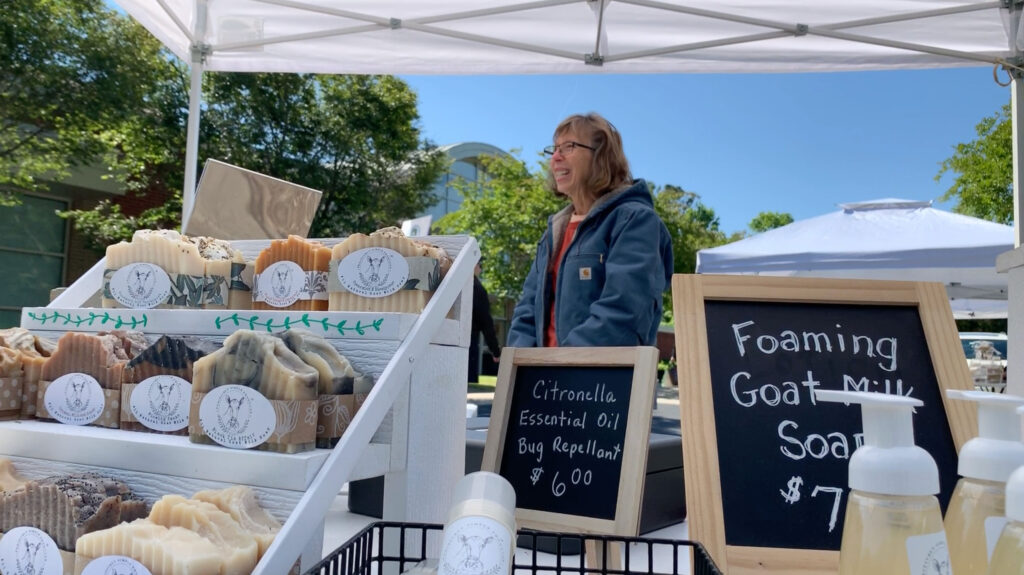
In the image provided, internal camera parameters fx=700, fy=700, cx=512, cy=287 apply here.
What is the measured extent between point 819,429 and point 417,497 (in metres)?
0.71

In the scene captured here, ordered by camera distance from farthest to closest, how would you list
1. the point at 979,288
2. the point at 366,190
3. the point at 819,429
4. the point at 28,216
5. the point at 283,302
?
the point at 366,190 < the point at 28,216 < the point at 979,288 < the point at 283,302 < the point at 819,429

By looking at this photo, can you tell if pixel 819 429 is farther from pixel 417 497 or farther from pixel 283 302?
pixel 283 302

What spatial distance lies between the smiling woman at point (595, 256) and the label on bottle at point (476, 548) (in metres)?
0.92

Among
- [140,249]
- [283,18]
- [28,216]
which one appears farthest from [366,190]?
[140,249]

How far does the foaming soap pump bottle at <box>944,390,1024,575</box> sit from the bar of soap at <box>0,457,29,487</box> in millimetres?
1278

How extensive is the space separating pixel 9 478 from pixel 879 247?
487cm

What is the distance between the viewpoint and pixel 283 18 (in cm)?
353

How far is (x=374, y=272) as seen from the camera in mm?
1329

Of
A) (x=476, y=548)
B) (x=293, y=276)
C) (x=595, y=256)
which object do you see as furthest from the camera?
(x=595, y=256)

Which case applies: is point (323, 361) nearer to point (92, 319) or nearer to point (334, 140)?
Answer: point (92, 319)

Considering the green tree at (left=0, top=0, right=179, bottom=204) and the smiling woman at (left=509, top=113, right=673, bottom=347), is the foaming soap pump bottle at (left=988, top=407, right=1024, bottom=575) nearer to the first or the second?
the smiling woman at (left=509, top=113, right=673, bottom=347)

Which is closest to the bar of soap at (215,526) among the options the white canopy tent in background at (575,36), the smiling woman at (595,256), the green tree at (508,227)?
the smiling woman at (595,256)

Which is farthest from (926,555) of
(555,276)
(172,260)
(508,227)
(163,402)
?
(508,227)

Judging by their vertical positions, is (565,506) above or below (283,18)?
below
